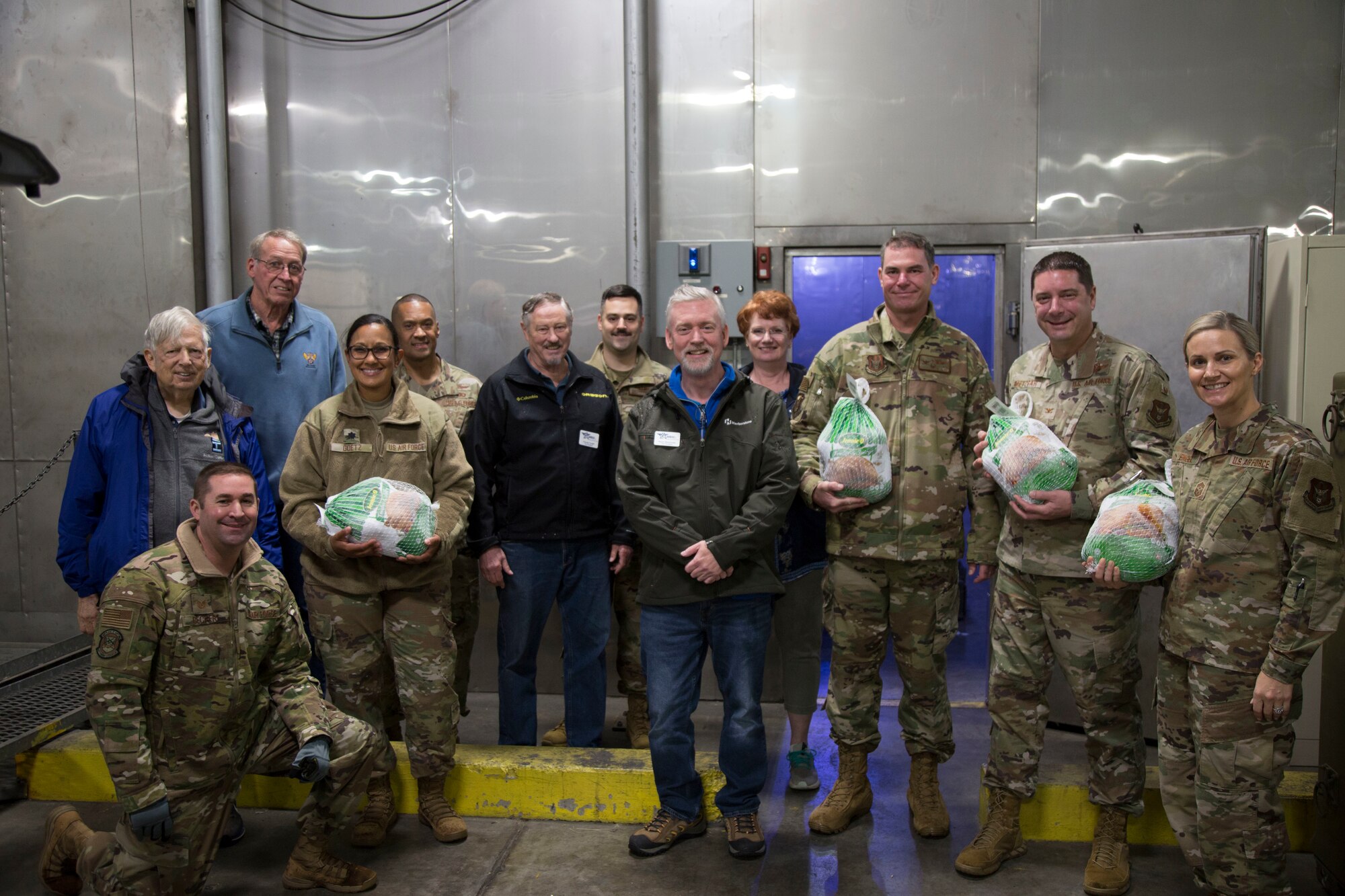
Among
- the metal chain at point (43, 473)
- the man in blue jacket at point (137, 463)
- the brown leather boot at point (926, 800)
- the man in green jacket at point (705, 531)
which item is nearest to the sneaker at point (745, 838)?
the man in green jacket at point (705, 531)

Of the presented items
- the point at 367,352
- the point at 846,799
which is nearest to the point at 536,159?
the point at 367,352

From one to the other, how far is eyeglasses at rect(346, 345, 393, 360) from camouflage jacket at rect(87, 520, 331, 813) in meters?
0.72

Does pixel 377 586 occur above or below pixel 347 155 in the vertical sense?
below

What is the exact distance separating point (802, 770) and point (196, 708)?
2.10 m

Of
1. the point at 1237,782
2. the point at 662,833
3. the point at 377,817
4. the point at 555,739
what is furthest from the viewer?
the point at 555,739

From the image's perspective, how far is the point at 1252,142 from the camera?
459 centimetres

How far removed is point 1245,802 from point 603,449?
2336 millimetres

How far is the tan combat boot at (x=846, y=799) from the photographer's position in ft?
11.0

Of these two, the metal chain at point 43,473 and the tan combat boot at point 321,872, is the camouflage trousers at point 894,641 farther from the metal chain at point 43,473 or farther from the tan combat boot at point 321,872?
the metal chain at point 43,473

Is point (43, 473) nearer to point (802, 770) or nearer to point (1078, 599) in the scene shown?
point (802, 770)

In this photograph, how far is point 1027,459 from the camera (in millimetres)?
2980

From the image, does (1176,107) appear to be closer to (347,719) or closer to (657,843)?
(657,843)

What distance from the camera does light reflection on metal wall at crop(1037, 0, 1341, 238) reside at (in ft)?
14.9

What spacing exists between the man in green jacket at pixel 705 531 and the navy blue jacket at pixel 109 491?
1.56m
